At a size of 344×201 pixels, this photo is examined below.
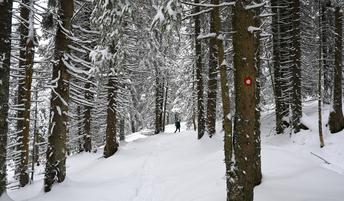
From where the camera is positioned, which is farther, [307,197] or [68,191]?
[68,191]

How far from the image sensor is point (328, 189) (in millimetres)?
7336

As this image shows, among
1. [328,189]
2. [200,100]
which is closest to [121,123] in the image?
[200,100]

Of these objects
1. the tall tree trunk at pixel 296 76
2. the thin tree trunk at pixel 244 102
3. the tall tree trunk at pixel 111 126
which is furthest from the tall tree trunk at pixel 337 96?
the tall tree trunk at pixel 111 126

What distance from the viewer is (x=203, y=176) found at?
1055cm

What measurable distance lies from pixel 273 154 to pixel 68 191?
22.7 ft

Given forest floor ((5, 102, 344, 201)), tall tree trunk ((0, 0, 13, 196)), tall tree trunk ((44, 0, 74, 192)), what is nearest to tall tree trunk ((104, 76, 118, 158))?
forest floor ((5, 102, 344, 201))

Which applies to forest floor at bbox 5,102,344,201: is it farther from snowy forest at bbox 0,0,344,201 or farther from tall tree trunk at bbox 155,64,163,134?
tall tree trunk at bbox 155,64,163,134

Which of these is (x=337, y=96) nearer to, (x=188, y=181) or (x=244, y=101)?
(x=188, y=181)

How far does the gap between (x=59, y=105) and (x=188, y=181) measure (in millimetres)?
4931

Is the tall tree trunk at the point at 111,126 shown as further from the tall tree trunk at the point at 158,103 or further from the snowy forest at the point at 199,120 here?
the tall tree trunk at the point at 158,103

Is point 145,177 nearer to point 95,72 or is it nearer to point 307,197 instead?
point 95,72

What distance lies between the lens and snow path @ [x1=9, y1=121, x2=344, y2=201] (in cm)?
751

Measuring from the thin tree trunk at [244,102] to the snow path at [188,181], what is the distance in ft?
3.56

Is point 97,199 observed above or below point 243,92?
below
